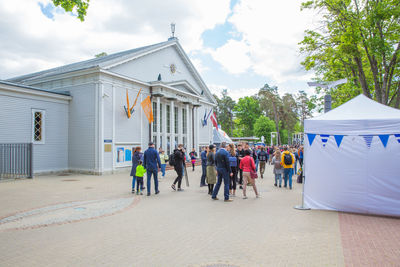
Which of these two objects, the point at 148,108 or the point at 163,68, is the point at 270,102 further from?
the point at 148,108

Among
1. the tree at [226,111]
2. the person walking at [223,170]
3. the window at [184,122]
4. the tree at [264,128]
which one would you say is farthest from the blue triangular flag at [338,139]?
the tree at [226,111]

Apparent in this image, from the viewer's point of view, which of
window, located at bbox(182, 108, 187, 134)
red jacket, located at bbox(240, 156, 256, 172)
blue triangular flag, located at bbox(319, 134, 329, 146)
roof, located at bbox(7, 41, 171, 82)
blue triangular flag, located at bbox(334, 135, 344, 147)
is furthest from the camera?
window, located at bbox(182, 108, 187, 134)

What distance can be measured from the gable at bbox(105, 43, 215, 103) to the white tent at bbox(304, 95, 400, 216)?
14005 mm

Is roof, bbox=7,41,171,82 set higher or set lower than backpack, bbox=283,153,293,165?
higher

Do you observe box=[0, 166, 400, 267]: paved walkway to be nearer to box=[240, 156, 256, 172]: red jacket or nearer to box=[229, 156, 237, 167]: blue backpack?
box=[240, 156, 256, 172]: red jacket

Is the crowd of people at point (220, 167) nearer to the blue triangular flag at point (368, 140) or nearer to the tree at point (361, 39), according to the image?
the blue triangular flag at point (368, 140)

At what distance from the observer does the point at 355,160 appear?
292 inches

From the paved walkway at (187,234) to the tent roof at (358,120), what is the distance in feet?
7.28

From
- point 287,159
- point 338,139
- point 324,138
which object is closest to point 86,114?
point 287,159

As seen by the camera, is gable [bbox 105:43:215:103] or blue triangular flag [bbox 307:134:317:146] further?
gable [bbox 105:43:215:103]

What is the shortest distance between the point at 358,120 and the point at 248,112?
204 feet

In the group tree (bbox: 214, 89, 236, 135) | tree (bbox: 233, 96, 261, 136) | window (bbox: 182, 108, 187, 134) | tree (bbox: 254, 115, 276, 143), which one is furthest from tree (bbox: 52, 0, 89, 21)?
tree (bbox: 214, 89, 236, 135)

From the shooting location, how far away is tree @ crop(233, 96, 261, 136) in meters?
68.9

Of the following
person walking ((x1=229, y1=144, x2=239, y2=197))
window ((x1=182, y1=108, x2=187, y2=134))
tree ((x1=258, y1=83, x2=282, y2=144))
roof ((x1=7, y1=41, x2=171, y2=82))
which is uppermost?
tree ((x1=258, y1=83, x2=282, y2=144))
